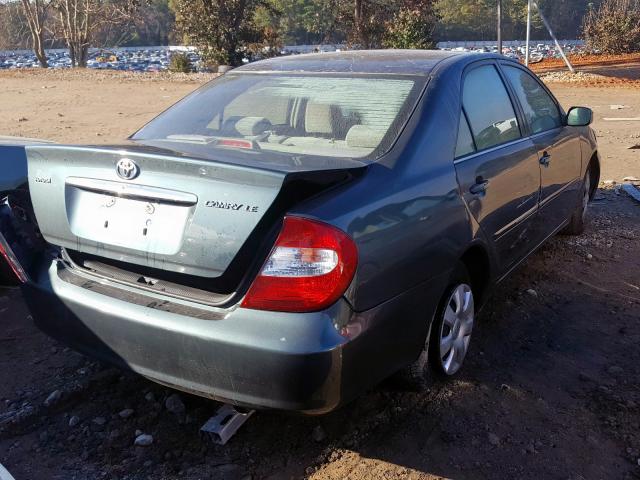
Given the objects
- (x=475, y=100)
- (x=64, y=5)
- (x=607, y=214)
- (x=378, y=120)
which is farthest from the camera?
(x=64, y=5)

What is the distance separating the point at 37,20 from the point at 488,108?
33.5m

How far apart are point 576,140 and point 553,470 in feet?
10.3

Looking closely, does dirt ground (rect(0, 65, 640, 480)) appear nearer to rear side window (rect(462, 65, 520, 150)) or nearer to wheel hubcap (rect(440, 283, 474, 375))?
wheel hubcap (rect(440, 283, 474, 375))

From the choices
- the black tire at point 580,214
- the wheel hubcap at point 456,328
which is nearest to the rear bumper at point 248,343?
the wheel hubcap at point 456,328

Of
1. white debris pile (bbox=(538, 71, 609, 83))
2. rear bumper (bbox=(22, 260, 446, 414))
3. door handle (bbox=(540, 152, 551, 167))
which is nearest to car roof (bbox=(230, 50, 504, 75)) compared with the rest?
door handle (bbox=(540, 152, 551, 167))

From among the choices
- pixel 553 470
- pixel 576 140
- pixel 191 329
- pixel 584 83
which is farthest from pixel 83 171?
pixel 584 83

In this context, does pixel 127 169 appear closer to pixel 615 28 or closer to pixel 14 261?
pixel 14 261

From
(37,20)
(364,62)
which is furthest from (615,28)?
(364,62)

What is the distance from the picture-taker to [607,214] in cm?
655

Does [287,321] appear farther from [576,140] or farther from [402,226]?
[576,140]

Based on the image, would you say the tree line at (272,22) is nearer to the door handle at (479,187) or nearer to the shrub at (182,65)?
the shrub at (182,65)

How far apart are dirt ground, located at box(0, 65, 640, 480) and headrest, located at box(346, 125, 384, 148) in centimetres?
116

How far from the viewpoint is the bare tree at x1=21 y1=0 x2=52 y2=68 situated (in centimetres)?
3152

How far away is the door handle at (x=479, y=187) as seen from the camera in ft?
10.9
